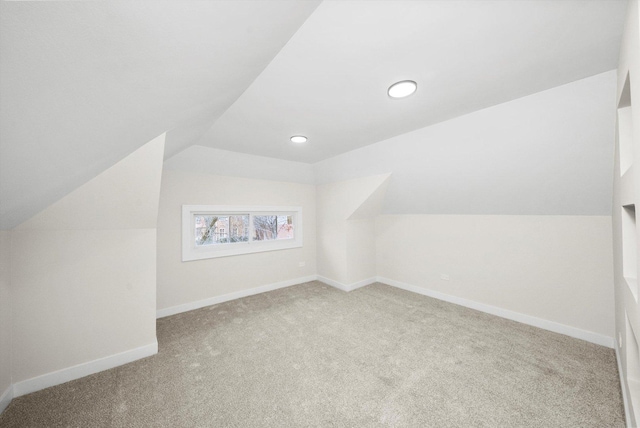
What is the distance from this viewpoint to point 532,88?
1.74 m

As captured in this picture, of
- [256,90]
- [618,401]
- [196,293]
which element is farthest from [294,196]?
[618,401]

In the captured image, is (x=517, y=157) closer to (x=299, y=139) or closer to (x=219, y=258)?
(x=299, y=139)

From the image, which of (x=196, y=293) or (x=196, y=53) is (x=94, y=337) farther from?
(x=196, y=53)

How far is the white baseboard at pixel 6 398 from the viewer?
1.56 m

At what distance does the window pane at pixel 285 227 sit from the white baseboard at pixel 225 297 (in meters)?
0.83

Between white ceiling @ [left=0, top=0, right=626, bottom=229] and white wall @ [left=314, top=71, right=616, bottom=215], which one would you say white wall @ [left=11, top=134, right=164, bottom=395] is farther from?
white wall @ [left=314, top=71, right=616, bottom=215]

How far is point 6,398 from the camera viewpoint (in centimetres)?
160

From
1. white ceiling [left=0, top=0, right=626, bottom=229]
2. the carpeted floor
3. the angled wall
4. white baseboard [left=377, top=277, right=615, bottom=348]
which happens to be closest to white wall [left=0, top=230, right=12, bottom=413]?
the carpeted floor

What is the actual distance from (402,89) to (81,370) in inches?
134

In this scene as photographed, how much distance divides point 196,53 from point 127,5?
31 cm

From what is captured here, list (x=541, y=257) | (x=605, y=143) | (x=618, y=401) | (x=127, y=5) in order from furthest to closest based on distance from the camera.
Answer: (x=541, y=257)
(x=605, y=143)
(x=618, y=401)
(x=127, y=5)

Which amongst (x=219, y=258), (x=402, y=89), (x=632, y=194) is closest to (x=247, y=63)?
(x=402, y=89)

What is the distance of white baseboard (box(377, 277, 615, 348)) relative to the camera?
2.27m

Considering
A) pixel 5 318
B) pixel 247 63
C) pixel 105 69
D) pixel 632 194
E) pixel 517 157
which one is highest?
pixel 247 63
